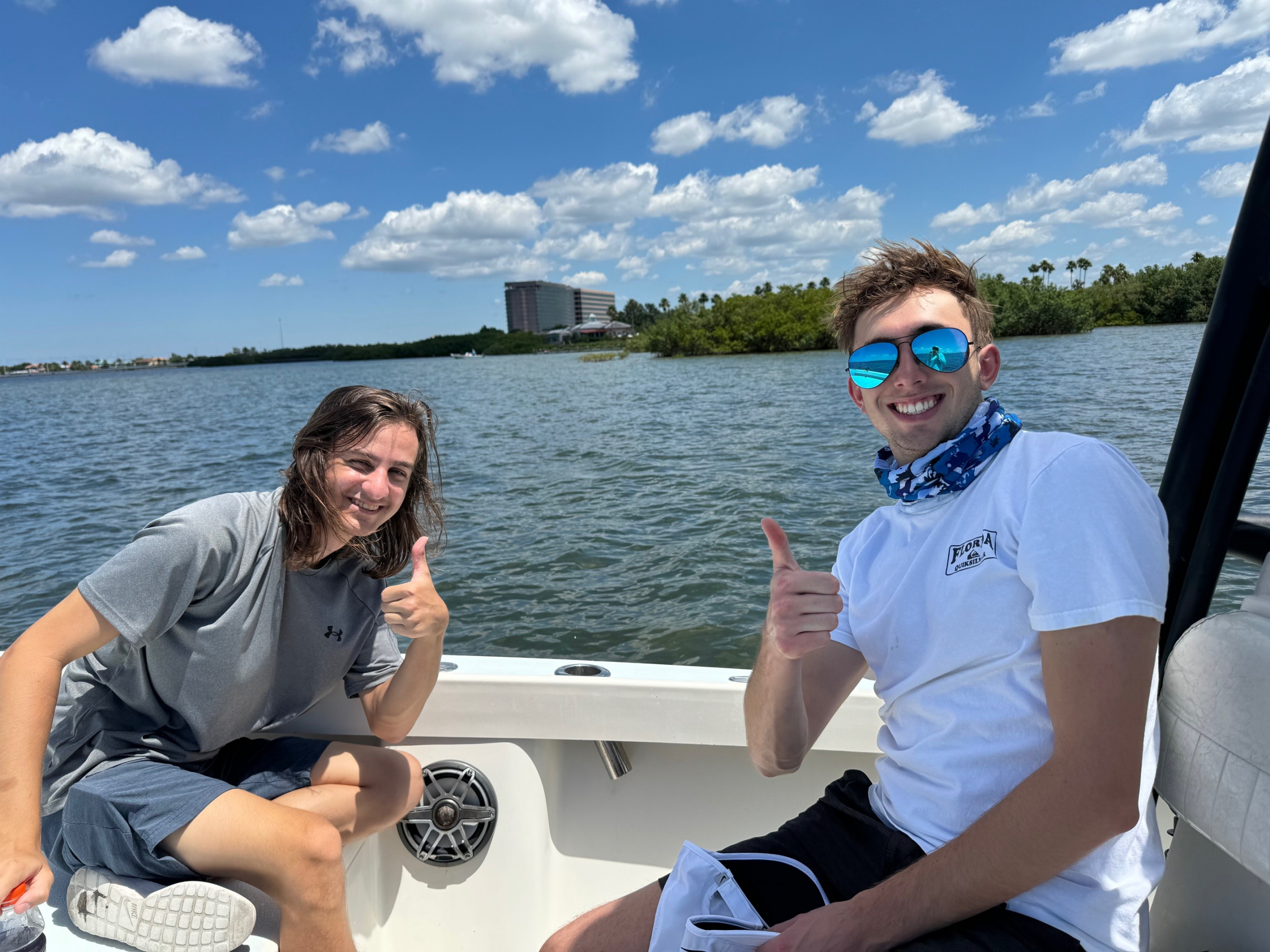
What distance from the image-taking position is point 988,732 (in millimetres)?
1166

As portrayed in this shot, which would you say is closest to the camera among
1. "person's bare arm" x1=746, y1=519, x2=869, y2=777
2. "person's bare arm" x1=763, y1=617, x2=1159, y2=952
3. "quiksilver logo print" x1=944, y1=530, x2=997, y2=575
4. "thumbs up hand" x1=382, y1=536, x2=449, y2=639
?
"person's bare arm" x1=763, y1=617, x2=1159, y2=952

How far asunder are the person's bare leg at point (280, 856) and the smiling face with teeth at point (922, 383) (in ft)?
4.35

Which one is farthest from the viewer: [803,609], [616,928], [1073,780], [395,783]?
[395,783]

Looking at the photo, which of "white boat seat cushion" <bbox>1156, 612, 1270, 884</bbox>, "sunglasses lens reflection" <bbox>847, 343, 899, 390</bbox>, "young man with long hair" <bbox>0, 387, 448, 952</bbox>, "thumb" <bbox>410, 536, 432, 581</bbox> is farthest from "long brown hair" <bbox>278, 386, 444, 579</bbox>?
"white boat seat cushion" <bbox>1156, 612, 1270, 884</bbox>

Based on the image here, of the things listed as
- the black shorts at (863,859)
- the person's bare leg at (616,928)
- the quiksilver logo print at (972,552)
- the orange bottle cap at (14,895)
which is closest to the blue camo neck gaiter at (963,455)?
the quiksilver logo print at (972,552)

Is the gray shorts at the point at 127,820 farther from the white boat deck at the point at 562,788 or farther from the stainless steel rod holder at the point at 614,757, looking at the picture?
the stainless steel rod holder at the point at 614,757

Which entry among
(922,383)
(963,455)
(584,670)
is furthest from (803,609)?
(584,670)

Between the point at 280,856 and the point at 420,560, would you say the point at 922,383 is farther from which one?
the point at 280,856

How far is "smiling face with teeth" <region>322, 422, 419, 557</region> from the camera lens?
179 centimetres

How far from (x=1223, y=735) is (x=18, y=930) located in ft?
6.23

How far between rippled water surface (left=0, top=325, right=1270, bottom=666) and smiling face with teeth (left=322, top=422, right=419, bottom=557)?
3.47 metres

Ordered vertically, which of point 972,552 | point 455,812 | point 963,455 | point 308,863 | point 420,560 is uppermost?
point 963,455

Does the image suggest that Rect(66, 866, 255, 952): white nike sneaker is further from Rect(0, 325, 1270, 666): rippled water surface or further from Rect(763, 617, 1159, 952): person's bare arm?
Rect(0, 325, 1270, 666): rippled water surface

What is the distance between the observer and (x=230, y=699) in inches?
66.3
